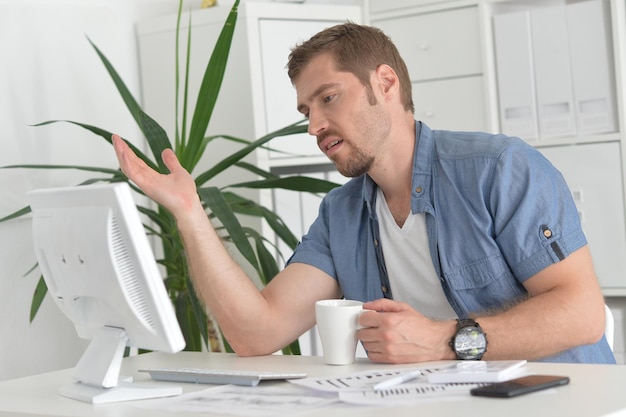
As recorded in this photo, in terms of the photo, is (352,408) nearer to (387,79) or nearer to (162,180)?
(162,180)

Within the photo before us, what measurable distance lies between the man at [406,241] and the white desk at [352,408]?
10 centimetres

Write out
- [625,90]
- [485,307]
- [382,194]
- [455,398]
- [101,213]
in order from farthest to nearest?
1. [625,90]
2. [382,194]
3. [485,307]
4. [101,213]
5. [455,398]

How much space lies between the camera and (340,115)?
6.70ft

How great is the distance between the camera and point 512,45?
3461 millimetres

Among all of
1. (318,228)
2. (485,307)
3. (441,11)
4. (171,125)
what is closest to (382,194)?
(318,228)

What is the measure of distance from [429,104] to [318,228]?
1.59 m

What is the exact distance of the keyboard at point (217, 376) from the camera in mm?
1562

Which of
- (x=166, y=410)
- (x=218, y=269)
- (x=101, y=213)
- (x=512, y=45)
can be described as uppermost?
(x=512, y=45)

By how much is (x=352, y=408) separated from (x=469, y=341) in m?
0.41

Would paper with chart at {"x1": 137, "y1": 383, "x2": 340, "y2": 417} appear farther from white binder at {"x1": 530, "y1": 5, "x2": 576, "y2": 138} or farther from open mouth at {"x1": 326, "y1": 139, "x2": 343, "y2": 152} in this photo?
white binder at {"x1": 530, "y1": 5, "x2": 576, "y2": 138}

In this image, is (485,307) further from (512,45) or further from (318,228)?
(512,45)

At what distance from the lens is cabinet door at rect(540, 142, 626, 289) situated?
333 centimetres

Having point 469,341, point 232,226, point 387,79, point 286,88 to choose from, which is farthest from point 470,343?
point 286,88

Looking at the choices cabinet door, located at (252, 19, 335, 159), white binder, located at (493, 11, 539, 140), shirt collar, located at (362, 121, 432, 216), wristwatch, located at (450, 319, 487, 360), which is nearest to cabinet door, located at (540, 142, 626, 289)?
white binder, located at (493, 11, 539, 140)
